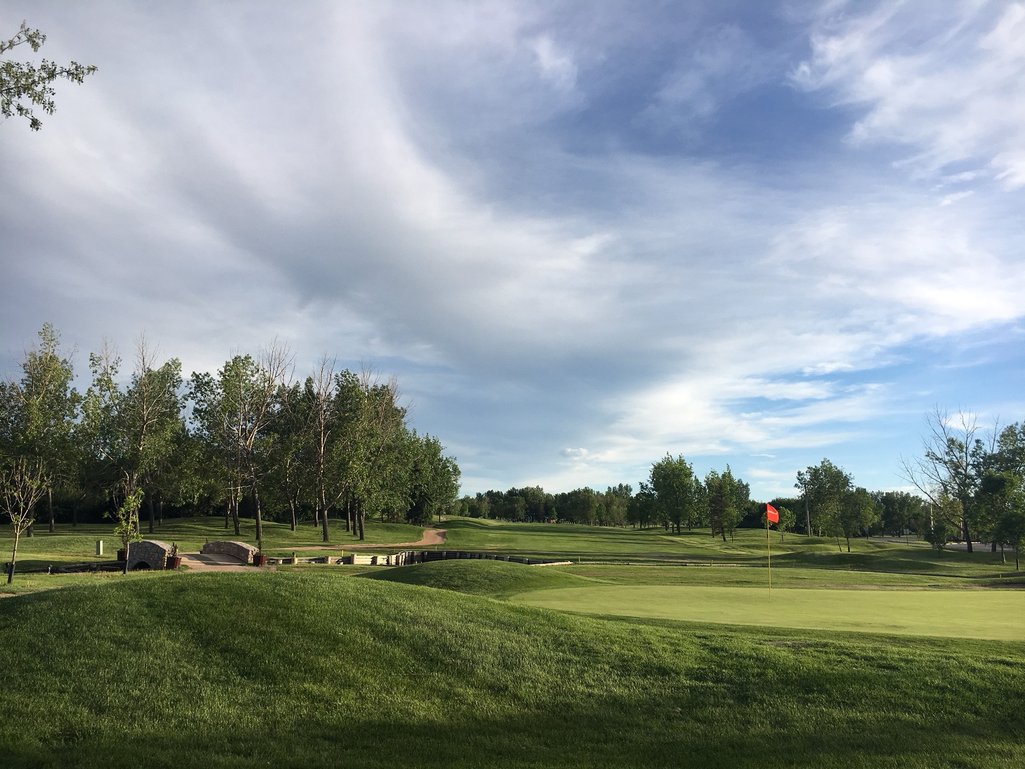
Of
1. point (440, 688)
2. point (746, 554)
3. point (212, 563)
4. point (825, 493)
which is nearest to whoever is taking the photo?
point (440, 688)

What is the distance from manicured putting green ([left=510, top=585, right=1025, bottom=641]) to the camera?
1514cm

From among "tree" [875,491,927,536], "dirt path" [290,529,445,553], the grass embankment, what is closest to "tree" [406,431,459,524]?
"dirt path" [290,529,445,553]

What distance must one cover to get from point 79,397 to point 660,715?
53787 mm

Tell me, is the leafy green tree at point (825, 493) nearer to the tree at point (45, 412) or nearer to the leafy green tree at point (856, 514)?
the leafy green tree at point (856, 514)

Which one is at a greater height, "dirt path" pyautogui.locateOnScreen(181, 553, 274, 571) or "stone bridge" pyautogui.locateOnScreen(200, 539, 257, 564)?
"stone bridge" pyautogui.locateOnScreen(200, 539, 257, 564)

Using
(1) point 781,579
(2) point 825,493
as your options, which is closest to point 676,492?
(2) point 825,493

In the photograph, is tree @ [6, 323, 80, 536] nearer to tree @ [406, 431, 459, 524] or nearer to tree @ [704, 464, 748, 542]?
tree @ [406, 431, 459, 524]

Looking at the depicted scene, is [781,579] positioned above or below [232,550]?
below

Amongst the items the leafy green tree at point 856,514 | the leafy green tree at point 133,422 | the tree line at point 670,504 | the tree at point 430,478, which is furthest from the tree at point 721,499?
the leafy green tree at point 133,422

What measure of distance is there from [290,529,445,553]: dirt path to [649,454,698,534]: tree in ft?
105

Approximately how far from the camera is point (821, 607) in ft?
62.1

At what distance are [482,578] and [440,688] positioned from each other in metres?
14.9

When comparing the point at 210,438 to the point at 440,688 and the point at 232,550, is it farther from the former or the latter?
the point at 440,688

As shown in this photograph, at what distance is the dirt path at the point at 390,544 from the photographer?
5060cm
